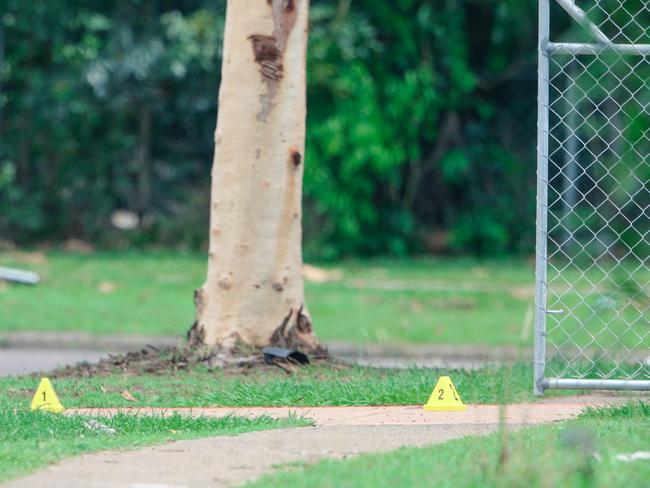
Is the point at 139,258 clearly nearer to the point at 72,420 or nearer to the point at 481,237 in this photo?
the point at 481,237

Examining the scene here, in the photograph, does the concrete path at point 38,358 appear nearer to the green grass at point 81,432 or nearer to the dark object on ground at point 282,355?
the dark object on ground at point 282,355

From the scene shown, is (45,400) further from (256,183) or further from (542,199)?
(542,199)

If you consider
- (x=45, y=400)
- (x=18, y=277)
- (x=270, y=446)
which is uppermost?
(x=270, y=446)

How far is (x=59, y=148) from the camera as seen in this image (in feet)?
60.5

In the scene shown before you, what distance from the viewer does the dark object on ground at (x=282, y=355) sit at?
25.6 feet

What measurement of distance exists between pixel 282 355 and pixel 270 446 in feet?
7.41

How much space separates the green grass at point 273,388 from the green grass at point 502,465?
1.14 metres

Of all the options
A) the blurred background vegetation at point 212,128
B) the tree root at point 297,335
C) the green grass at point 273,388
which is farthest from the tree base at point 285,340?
the blurred background vegetation at point 212,128

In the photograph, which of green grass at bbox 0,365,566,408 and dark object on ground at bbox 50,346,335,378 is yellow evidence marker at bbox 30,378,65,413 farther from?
dark object on ground at bbox 50,346,335,378

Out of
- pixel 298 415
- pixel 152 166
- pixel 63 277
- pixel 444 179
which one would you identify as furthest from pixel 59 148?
pixel 298 415

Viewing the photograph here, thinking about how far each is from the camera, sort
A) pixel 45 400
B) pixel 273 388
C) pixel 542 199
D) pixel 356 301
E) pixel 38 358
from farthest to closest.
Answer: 1. pixel 356 301
2. pixel 38 358
3. pixel 273 388
4. pixel 45 400
5. pixel 542 199

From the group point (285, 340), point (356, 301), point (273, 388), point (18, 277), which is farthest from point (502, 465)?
point (18, 277)

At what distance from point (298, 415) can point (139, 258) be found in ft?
34.1

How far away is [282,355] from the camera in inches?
307
